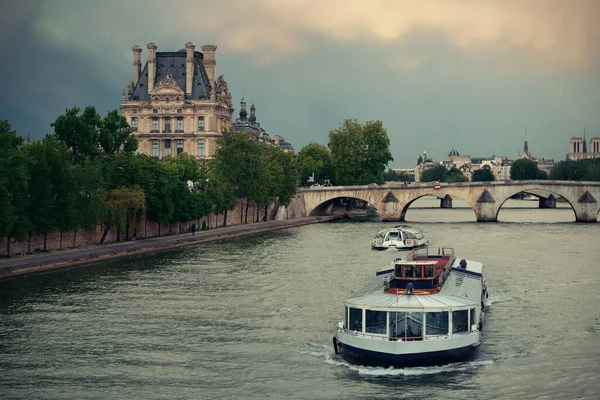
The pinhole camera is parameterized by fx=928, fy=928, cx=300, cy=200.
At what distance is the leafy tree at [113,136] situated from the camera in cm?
8131

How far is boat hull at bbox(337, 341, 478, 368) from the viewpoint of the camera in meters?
31.8

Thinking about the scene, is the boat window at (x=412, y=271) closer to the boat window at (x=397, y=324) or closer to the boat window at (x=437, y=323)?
the boat window at (x=437, y=323)

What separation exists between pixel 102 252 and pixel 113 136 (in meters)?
19.1

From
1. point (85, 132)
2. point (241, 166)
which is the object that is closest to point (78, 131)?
point (85, 132)

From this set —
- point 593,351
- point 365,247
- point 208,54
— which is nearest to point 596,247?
point 365,247

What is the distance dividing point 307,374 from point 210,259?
35343 mm

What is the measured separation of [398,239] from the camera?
78188 mm

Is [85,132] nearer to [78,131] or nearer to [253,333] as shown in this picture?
[78,131]

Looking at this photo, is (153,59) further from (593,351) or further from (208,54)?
(593,351)

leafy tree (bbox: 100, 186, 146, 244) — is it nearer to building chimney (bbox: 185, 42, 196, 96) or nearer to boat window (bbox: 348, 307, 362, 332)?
boat window (bbox: 348, 307, 362, 332)

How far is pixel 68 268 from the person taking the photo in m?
59.8

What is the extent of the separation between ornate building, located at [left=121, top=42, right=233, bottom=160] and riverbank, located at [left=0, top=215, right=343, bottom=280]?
33123mm

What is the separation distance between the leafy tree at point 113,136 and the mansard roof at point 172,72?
44.5 metres

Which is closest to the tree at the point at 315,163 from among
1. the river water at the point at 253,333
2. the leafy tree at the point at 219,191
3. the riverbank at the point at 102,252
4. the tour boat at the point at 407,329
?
the leafy tree at the point at 219,191
